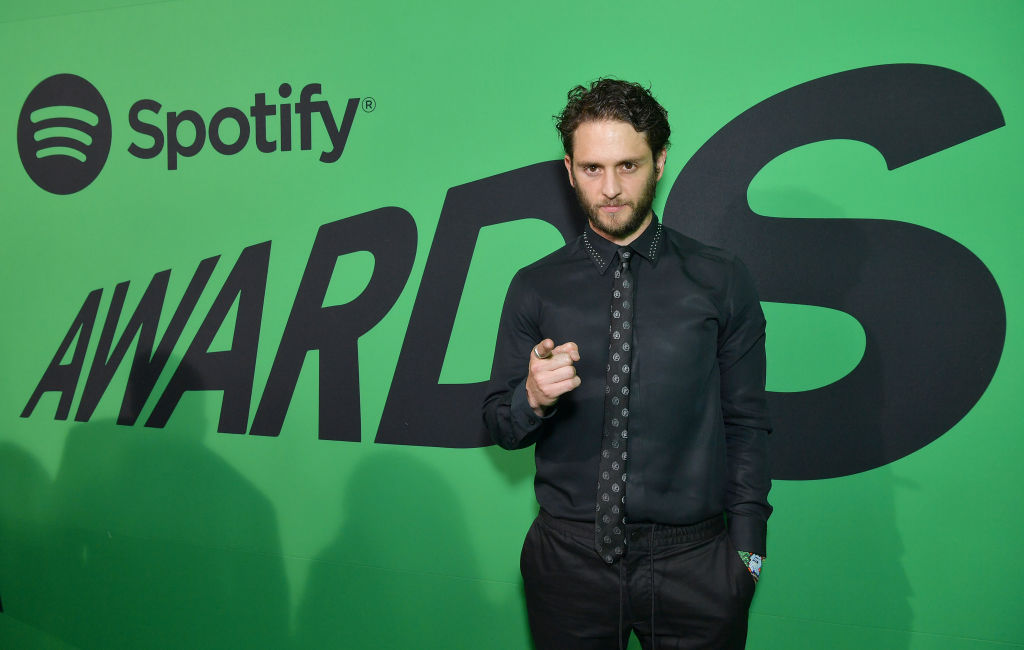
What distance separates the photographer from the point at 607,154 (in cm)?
146

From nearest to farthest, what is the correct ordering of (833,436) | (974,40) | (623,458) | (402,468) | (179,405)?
(623,458) < (974,40) < (833,436) < (402,468) < (179,405)

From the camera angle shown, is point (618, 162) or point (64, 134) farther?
point (64, 134)

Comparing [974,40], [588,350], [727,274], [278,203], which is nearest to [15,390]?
[278,203]

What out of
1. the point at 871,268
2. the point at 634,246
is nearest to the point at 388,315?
the point at 634,246

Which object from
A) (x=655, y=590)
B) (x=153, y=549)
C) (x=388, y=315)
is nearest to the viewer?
(x=655, y=590)

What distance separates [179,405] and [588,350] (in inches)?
65.3

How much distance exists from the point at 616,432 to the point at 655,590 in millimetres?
327

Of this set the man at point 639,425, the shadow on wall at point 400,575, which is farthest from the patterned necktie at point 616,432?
the shadow on wall at point 400,575

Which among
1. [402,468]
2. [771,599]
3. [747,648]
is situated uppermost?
[402,468]

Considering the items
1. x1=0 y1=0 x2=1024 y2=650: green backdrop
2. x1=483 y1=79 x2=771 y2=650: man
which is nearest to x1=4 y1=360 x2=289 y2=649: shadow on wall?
x1=0 y1=0 x2=1024 y2=650: green backdrop

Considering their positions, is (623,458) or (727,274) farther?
(727,274)

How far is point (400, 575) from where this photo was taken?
229 centimetres

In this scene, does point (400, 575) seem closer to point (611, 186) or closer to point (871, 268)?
point (611, 186)

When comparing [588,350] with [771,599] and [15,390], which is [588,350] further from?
[15,390]
